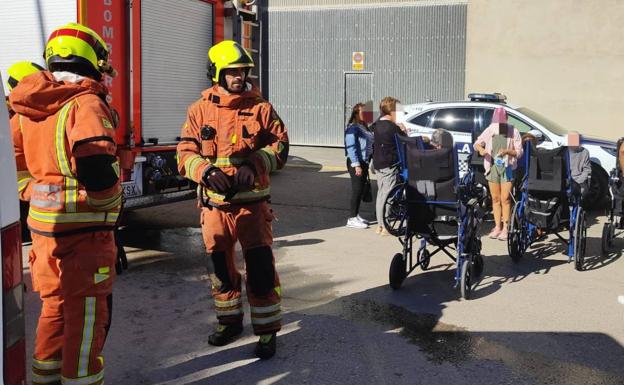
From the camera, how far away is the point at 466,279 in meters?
5.73

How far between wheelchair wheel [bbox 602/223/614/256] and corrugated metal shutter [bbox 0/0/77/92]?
6027 mm

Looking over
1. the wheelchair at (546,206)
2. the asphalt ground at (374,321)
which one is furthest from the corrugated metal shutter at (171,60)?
the wheelchair at (546,206)

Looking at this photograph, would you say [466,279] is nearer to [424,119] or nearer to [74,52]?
[74,52]

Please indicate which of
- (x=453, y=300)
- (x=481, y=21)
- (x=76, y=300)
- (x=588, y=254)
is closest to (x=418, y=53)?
(x=481, y=21)

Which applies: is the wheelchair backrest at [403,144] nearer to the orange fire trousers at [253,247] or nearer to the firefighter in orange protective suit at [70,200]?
the orange fire trousers at [253,247]

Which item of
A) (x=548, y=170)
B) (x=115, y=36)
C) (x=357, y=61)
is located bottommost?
(x=548, y=170)

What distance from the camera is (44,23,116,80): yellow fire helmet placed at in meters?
3.21

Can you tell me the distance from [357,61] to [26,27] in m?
13.3

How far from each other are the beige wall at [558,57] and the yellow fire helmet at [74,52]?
50.8 feet

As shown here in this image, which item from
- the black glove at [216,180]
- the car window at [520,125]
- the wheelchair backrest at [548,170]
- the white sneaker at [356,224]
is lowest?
the white sneaker at [356,224]

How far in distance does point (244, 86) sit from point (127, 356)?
1.91 m

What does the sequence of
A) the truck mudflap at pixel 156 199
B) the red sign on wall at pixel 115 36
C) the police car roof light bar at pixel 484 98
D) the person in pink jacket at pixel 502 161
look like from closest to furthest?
the red sign on wall at pixel 115 36, the truck mudflap at pixel 156 199, the person in pink jacket at pixel 502 161, the police car roof light bar at pixel 484 98

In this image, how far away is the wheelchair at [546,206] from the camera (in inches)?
277

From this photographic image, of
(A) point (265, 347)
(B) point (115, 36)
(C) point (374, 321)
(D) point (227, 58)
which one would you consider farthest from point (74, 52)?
(B) point (115, 36)
